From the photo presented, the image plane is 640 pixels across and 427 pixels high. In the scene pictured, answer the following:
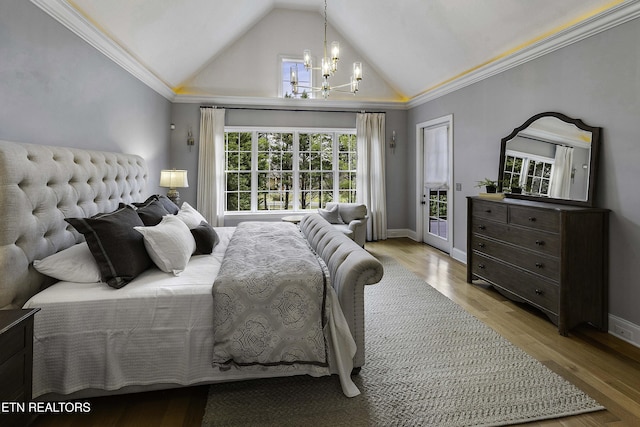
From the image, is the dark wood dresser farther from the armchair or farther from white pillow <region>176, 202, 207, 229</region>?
white pillow <region>176, 202, 207, 229</region>

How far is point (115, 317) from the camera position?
5.93 ft

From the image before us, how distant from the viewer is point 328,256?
2.44m

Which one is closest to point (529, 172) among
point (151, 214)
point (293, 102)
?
point (151, 214)

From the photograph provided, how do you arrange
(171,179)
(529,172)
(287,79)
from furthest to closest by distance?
(287,79)
(171,179)
(529,172)

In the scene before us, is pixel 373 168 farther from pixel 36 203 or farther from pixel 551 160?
pixel 36 203

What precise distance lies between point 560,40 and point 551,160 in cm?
109

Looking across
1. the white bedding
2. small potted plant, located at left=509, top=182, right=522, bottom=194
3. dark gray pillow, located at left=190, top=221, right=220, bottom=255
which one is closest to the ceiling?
small potted plant, located at left=509, top=182, right=522, bottom=194

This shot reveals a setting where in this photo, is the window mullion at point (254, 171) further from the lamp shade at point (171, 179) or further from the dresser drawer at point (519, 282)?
the dresser drawer at point (519, 282)

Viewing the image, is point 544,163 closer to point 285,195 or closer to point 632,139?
point 632,139

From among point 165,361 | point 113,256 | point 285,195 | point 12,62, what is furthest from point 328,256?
point 285,195

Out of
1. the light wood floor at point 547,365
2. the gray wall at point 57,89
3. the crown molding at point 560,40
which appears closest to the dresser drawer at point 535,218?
the light wood floor at point 547,365

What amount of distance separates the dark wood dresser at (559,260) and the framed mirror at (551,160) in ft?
0.61

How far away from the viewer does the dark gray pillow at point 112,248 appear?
1.98 m

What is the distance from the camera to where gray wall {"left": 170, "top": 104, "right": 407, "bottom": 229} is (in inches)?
Result: 230
